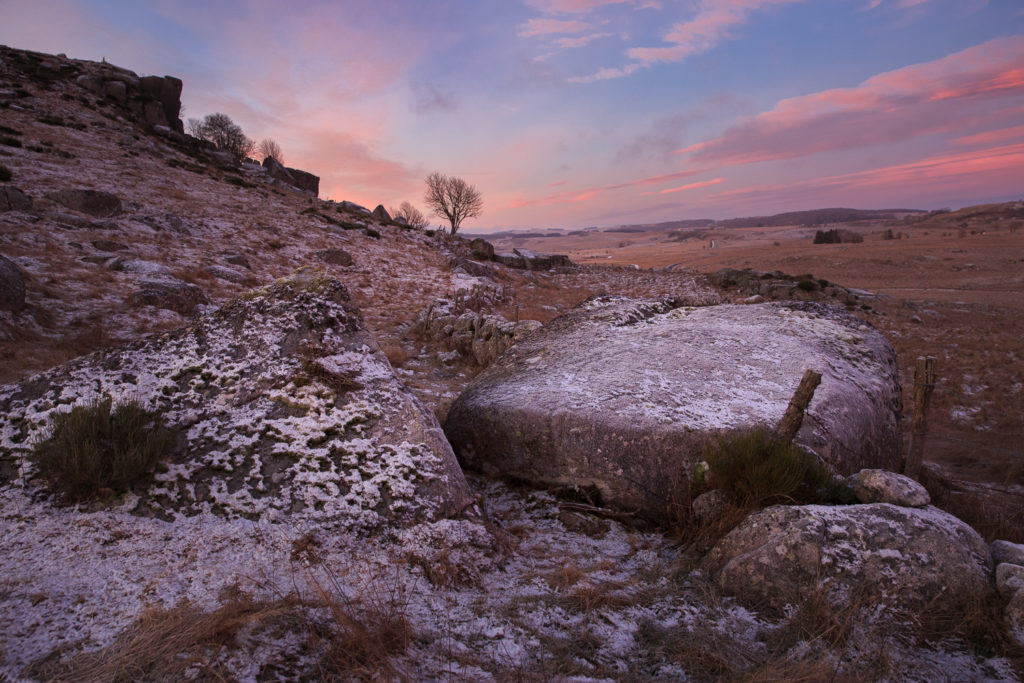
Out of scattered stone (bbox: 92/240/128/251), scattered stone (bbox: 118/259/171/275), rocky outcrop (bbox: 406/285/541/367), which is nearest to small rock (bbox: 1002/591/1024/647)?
rocky outcrop (bbox: 406/285/541/367)

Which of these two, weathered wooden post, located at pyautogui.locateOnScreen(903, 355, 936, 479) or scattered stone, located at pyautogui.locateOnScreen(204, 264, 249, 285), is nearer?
weathered wooden post, located at pyautogui.locateOnScreen(903, 355, 936, 479)

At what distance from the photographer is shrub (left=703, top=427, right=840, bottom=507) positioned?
3268 millimetres

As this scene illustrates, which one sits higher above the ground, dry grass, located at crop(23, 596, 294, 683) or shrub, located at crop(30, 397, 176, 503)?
shrub, located at crop(30, 397, 176, 503)

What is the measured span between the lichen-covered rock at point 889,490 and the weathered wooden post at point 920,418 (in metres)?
2.60

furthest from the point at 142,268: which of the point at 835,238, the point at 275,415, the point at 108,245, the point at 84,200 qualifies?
the point at 835,238

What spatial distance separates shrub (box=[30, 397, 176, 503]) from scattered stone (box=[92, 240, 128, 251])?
1533 cm

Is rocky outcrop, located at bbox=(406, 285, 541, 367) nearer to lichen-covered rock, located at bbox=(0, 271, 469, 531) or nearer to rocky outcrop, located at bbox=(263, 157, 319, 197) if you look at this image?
lichen-covered rock, located at bbox=(0, 271, 469, 531)

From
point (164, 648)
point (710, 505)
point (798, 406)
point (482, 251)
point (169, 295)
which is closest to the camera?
point (164, 648)

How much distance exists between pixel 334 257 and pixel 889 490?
72.2 feet

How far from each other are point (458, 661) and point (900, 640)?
221 cm

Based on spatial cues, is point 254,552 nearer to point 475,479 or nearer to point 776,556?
point 475,479

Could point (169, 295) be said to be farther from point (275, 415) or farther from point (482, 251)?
point (482, 251)

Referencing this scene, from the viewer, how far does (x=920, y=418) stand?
544 cm

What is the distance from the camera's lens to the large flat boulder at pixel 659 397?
393 cm
